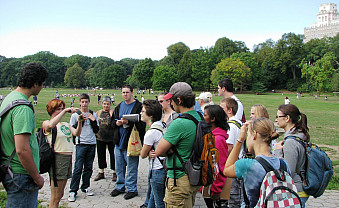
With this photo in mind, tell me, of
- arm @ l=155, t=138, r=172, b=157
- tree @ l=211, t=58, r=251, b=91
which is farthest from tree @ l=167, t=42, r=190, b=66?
arm @ l=155, t=138, r=172, b=157

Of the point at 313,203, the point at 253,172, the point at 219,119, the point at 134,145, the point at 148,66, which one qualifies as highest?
the point at 148,66

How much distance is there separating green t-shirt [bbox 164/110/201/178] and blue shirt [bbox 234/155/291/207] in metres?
0.63

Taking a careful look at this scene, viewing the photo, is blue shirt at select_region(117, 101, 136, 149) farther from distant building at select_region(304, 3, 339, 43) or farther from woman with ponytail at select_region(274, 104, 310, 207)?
distant building at select_region(304, 3, 339, 43)

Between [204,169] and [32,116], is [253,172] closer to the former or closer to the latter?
[204,169]

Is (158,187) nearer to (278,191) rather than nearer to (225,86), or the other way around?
(278,191)

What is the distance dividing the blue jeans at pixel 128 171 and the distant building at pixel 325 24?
17431cm

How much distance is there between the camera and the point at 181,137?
3.01m

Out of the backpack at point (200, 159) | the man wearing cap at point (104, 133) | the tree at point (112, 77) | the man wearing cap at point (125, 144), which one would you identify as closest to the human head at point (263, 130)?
the backpack at point (200, 159)

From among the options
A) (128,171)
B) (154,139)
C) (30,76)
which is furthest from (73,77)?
(30,76)

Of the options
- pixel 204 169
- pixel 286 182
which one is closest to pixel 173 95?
pixel 204 169

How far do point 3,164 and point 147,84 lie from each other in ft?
288

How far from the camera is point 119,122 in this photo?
5625 mm

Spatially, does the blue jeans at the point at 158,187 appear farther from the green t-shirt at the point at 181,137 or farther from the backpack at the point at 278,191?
the backpack at the point at 278,191

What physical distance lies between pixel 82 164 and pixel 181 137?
3.51 m
